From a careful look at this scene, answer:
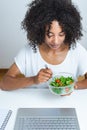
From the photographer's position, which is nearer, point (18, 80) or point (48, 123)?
point (48, 123)

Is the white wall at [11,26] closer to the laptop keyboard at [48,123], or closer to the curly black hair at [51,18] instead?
the curly black hair at [51,18]

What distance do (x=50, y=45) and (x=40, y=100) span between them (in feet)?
1.07

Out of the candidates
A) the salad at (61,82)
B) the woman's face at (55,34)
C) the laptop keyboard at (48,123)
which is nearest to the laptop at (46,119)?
the laptop keyboard at (48,123)

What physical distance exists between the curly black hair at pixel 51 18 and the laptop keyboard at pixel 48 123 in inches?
20.1

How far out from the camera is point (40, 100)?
1178mm

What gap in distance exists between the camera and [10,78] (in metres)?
1.35

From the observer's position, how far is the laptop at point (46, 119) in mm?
934

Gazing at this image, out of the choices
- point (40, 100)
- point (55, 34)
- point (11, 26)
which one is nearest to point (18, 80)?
point (40, 100)

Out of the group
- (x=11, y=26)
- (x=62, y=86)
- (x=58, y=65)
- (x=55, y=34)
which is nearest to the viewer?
(x=62, y=86)

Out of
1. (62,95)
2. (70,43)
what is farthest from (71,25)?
(62,95)

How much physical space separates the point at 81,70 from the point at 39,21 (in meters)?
0.38

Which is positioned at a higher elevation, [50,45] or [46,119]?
[50,45]

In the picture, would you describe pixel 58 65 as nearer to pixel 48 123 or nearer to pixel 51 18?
pixel 51 18

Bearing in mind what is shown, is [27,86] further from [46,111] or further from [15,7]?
[15,7]
